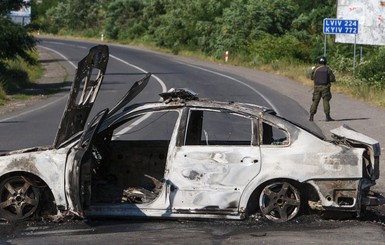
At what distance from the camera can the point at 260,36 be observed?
55.8 m

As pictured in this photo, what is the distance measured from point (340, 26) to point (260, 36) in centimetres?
2016

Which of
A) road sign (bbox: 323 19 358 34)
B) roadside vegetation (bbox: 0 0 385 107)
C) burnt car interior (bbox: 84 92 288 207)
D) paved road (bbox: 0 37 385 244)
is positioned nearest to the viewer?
paved road (bbox: 0 37 385 244)

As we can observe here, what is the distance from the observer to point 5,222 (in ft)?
30.2

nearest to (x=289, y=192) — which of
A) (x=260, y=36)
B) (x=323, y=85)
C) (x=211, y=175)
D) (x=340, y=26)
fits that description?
(x=211, y=175)

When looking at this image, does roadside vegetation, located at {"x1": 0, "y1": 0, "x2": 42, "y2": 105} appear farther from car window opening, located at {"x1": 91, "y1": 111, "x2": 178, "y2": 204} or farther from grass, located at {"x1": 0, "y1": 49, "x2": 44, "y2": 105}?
car window opening, located at {"x1": 91, "y1": 111, "x2": 178, "y2": 204}

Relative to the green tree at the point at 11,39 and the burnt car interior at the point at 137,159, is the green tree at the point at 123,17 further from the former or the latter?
the burnt car interior at the point at 137,159

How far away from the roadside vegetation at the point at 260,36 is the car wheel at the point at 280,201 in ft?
69.0

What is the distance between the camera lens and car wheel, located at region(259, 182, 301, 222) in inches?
355

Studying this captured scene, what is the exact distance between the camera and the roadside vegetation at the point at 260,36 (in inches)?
1462

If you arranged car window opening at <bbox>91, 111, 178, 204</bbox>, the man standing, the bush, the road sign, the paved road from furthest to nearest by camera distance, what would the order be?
the road sign → the bush → the man standing → car window opening at <bbox>91, 111, 178, 204</bbox> → the paved road

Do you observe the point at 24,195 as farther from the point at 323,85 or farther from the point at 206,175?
the point at 323,85

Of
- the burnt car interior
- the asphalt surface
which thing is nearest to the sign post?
the asphalt surface

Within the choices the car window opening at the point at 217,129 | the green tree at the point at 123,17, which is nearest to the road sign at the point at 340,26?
the car window opening at the point at 217,129

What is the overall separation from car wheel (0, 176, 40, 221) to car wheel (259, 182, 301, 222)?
7.63 feet
